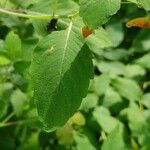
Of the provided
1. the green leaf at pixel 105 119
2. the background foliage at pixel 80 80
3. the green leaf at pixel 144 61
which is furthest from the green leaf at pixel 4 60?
the green leaf at pixel 144 61

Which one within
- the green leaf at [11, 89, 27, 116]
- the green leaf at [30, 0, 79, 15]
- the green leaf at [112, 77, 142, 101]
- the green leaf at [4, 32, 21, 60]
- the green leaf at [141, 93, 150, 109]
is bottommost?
the green leaf at [141, 93, 150, 109]

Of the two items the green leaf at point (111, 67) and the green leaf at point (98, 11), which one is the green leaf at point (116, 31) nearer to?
the green leaf at point (111, 67)

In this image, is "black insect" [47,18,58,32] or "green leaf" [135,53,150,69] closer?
"black insect" [47,18,58,32]

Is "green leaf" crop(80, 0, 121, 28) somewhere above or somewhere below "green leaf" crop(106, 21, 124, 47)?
above

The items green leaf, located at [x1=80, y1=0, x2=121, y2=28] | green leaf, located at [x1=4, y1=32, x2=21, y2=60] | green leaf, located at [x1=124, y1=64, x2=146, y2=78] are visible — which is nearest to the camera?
green leaf, located at [x1=80, y1=0, x2=121, y2=28]

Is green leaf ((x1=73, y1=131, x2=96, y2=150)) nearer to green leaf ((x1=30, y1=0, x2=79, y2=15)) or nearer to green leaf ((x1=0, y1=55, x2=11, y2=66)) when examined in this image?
green leaf ((x1=0, y1=55, x2=11, y2=66))

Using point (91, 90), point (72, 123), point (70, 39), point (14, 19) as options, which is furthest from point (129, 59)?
point (70, 39)

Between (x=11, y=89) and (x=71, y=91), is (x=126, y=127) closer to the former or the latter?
(x=11, y=89)

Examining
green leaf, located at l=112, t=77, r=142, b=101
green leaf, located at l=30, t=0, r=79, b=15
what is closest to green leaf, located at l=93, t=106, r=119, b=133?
green leaf, located at l=112, t=77, r=142, b=101
